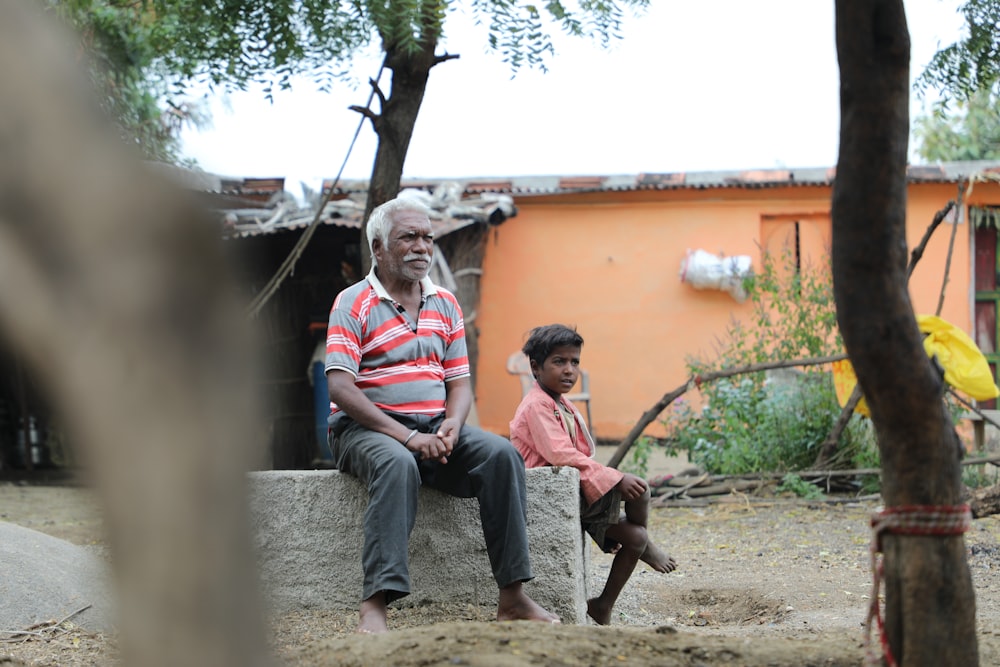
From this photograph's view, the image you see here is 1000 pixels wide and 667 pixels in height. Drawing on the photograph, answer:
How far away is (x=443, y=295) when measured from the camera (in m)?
4.44

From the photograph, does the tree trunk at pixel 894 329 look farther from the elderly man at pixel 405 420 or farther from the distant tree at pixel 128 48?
the distant tree at pixel 128 48

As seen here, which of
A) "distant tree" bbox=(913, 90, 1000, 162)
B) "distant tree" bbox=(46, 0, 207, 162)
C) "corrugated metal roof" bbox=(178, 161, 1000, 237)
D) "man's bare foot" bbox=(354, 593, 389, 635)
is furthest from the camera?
"distant tree" bbox=(913, 90, 1000, 162)

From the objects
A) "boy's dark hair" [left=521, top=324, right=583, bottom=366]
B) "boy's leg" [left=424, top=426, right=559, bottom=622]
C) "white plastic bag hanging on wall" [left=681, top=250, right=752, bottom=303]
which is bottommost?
"boy's leg" [left=424, top=426, right=559, bottom=622]

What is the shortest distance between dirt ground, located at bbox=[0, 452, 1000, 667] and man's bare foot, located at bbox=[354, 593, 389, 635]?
0.31ft

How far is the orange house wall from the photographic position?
12508 millimetres

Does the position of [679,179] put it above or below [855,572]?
above

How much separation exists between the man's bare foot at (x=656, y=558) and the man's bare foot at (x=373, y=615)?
126cm

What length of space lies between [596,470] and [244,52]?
3.12 metres

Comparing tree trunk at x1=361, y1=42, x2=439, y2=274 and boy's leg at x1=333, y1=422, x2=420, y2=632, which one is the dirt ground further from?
tree trunk at x1=361, y1=42, x2=439, y2=274

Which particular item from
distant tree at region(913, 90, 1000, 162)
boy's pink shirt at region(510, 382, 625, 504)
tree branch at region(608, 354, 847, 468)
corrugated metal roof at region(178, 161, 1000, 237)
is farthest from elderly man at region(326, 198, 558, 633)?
distant tree at region(913, 90, 1000, 162)

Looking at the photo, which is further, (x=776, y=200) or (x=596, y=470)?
(x=776, y=200)

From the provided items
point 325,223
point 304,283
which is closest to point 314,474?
point 325,223

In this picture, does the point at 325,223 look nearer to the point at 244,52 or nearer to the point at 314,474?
the point at 244,52

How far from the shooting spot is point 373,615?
3645 mm
